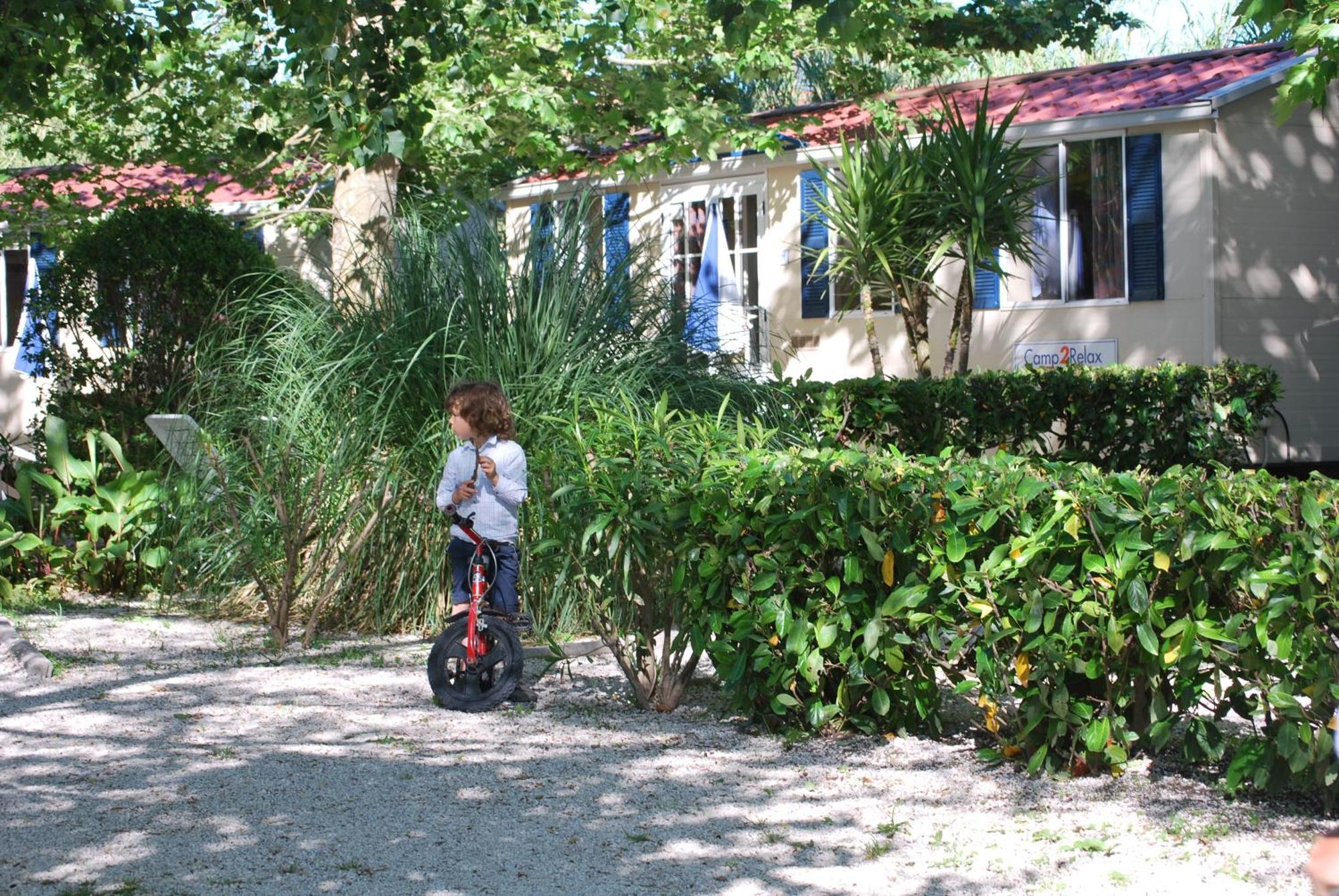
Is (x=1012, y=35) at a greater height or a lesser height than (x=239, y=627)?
greater

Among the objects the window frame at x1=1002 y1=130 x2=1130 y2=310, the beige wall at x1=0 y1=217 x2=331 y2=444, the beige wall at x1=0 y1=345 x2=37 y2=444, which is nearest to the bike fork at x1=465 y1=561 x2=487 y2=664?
the window frame at x1=1002 y1=130 x2=1130 y2=310

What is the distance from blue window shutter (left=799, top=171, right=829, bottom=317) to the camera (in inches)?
642

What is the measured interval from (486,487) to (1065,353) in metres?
9.61

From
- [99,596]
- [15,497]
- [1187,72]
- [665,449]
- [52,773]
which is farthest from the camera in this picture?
[1187,72]

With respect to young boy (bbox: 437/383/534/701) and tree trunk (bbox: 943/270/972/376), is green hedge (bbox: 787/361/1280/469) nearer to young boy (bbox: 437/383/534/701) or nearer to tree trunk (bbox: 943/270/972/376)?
tree trunk (bbox: 943/270/972/376)

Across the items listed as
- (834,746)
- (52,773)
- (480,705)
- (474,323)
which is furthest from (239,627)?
(834,746)

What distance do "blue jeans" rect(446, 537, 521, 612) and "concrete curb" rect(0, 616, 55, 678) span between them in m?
2.10

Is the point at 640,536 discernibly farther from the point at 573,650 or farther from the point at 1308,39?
the point at 1308,39

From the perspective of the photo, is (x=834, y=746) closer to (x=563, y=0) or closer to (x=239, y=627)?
(x=239, y=627)

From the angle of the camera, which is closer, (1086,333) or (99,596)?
(99,596)

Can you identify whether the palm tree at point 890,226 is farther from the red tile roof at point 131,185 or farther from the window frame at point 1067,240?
the red tile roof at point 131,185

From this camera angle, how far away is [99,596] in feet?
32.4

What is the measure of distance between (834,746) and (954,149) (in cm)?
848

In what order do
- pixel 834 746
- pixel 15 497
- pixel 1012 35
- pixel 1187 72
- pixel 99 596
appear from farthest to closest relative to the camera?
pixel 1012 35, pixel 1187 72, pixel 15 497, pixel 99 596, pixel 834 746
